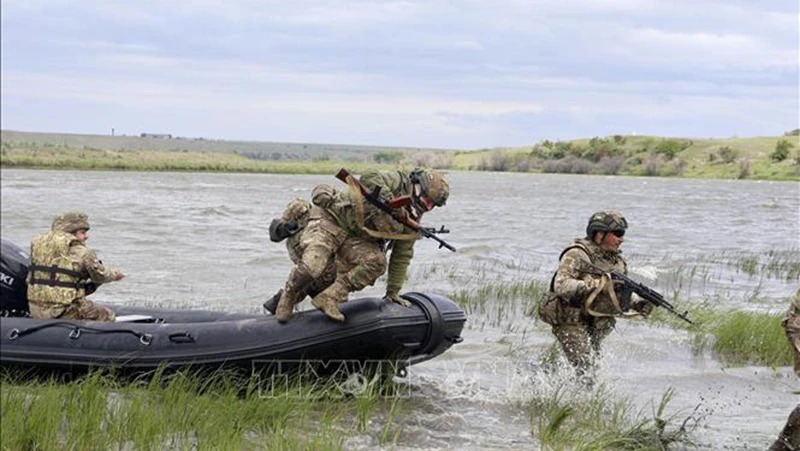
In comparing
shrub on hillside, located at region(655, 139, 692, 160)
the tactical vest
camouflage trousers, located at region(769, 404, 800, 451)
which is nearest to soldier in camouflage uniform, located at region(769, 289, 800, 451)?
camouflage trousers, located at region(769, 404, 800, 451)

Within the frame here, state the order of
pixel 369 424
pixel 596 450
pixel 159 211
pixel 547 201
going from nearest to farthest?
1. pixel 596 450
2. pixel 369 424
3. pixel 159 211
4. pixel 547 201

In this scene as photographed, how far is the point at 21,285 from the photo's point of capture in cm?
780

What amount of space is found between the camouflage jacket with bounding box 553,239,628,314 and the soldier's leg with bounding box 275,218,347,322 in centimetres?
172

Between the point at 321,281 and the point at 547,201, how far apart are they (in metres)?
29.5

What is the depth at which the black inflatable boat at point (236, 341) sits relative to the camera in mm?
7207

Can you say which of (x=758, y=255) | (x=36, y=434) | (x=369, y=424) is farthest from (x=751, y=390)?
(x=758, y=255)

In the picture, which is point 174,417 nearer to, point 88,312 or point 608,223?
point 88,312

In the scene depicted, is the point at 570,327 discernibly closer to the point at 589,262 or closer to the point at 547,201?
the point at 589,262

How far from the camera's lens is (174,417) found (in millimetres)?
5520

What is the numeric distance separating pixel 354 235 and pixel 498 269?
30.1 ft

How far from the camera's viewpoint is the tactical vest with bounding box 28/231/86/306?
741cm

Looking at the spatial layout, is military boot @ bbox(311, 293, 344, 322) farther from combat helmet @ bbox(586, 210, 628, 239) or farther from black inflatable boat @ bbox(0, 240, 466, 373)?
combat helmet @ bbox(586, 210, 628, 239)

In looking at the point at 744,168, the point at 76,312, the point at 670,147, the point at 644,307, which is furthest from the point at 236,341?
the point at 670,147

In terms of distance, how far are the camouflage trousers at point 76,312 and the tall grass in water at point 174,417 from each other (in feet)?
2.59
